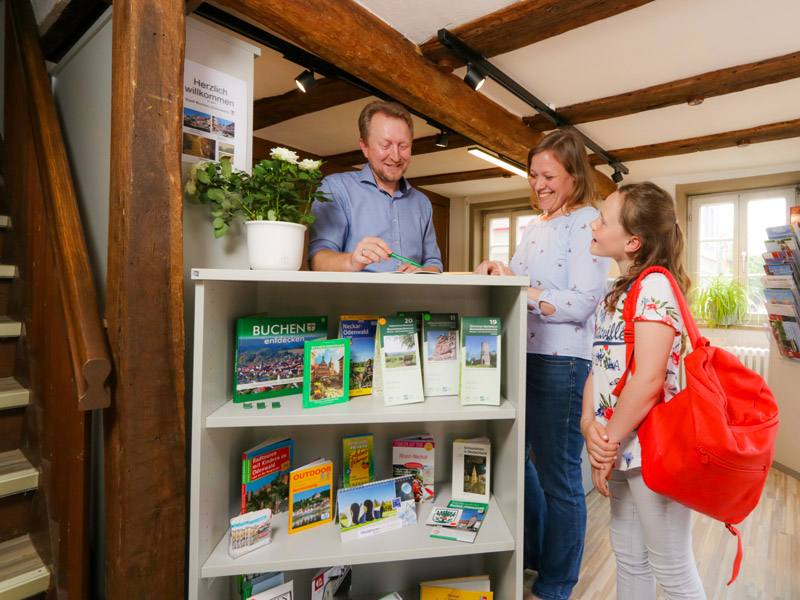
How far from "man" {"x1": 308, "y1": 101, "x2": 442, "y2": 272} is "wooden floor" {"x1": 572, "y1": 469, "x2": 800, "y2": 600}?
1530 mm

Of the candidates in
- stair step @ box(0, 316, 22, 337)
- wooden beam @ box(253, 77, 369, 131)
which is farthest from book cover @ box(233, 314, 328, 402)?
wooden beam @ box(253, 77, 369, 131)

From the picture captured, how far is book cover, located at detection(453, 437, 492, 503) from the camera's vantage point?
1.37 m

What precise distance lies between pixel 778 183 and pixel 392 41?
172 inches

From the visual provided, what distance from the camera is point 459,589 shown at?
1.32 meters

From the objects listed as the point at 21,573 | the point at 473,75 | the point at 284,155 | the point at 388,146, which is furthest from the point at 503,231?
the point at 21,573

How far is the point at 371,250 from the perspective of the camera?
3.93 ft

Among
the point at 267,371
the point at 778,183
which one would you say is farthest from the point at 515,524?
the point at 778,183

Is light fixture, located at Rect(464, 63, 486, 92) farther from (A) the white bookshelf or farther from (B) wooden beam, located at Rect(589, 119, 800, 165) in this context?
(B) wooden beam, located at Rect(589, 119, 800, 165)

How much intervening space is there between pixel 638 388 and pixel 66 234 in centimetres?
152

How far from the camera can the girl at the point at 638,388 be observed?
111 cm

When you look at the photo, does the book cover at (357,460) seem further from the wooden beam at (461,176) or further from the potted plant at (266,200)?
the wooden beam at (461,176)

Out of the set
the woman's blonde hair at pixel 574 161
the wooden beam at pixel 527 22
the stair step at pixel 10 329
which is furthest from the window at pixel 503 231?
the stair step at pixel 10 329

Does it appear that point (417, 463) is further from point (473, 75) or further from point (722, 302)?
point (722, 302)

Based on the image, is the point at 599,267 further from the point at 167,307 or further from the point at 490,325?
the point at 167,307
